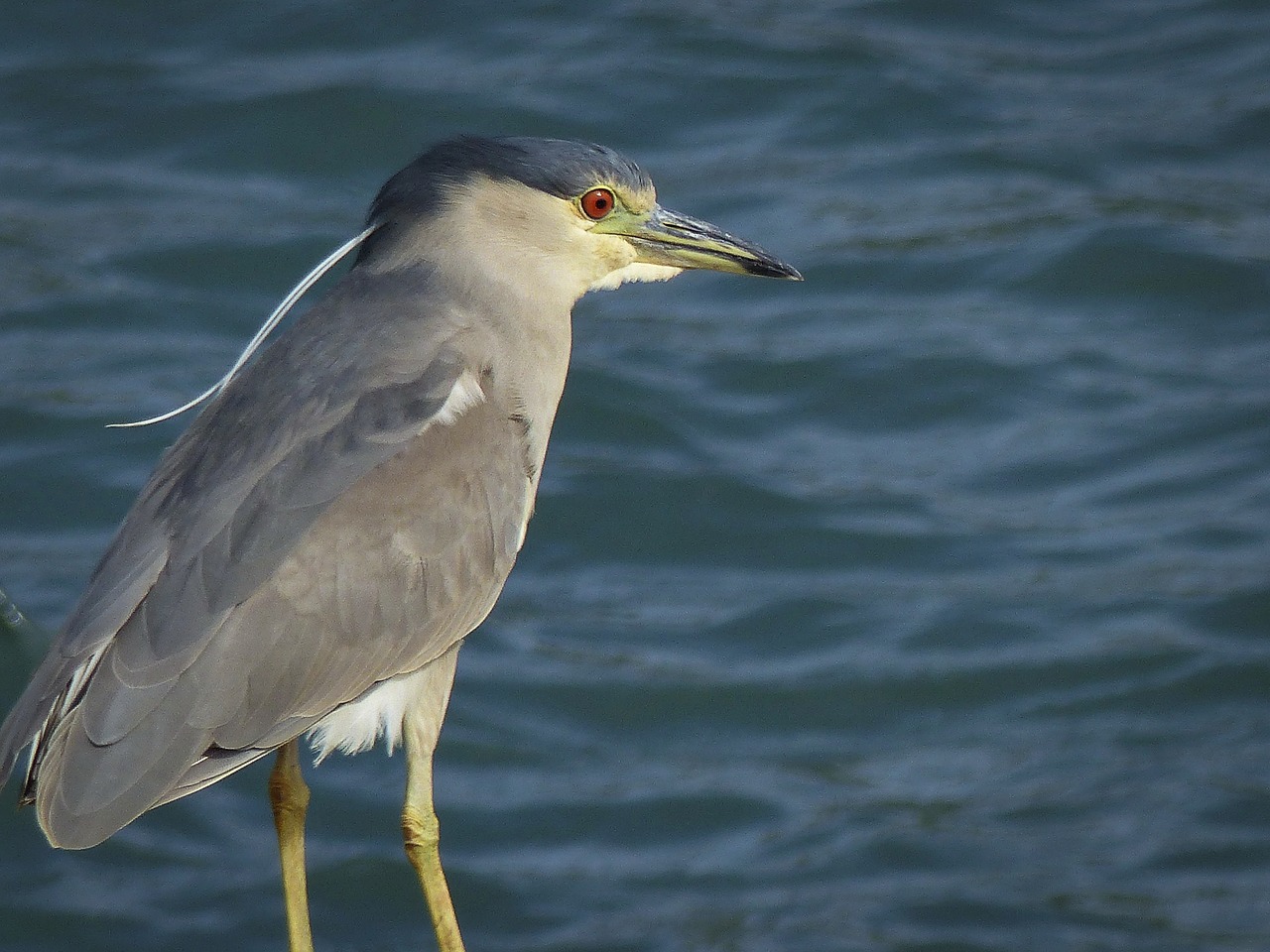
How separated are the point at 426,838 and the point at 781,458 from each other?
332cm

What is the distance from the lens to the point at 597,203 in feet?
14.4

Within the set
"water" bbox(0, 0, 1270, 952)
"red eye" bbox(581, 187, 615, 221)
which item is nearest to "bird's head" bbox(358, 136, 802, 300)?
"red eye" bbox(581, 187, 615, 221)

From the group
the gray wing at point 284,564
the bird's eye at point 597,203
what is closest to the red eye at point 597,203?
the bird's eye at point 597,203

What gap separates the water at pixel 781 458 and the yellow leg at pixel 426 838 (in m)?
0.68

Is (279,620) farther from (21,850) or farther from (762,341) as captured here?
(762,341)

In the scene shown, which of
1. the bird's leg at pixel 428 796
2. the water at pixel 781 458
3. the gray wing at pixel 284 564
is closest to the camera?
the gray wing at pixel 284 564

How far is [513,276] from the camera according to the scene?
4.36m

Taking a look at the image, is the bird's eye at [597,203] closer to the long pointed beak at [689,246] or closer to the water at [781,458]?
the long pointed beak at [689,246]

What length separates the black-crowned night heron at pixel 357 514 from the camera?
12.0 feet

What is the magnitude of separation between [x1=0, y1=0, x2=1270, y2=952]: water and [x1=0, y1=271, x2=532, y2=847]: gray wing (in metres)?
1.30

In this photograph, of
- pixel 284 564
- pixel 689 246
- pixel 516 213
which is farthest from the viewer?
pixel 689 246

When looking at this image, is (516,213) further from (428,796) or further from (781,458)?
(781,458)

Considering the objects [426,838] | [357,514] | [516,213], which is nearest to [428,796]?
[426,838]

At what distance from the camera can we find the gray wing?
362 centimetres
